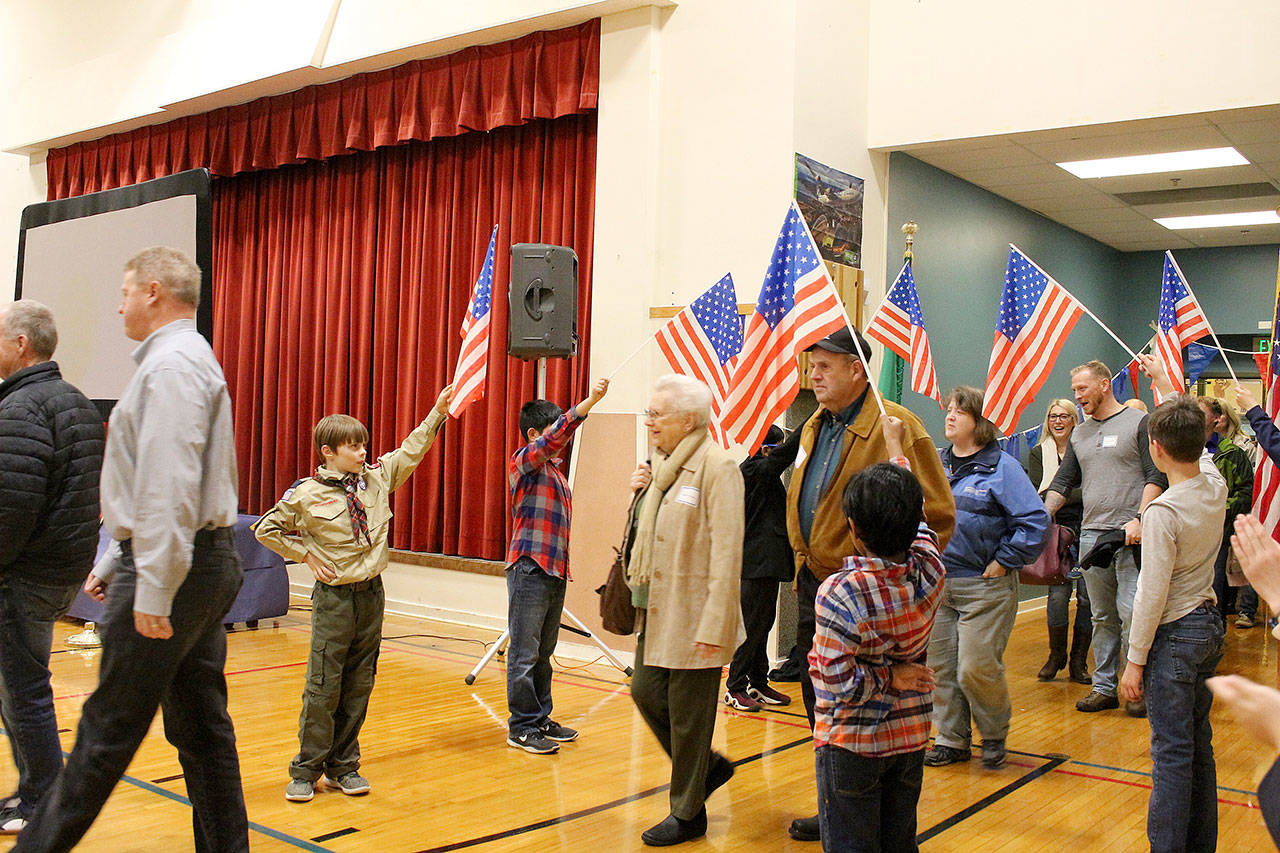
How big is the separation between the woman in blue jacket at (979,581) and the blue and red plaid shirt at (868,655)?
5.75 ft

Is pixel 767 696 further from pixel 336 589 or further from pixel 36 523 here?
pixel 36 523

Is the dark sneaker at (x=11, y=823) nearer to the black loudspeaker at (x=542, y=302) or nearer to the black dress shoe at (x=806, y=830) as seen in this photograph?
the black dress shoe at (x=806, y=830)

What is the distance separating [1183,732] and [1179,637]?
267 millimetres

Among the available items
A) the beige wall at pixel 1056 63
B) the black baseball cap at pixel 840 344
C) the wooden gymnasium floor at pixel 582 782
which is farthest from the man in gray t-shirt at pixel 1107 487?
the black baseball cap at pixel 840 344

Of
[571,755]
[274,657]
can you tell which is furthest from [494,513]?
[571,755]

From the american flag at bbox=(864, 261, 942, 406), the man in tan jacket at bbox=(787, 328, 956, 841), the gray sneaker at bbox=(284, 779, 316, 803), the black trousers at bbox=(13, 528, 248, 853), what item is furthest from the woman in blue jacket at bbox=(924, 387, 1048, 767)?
the black trousers at bbox=(13, 528, 248, 853)

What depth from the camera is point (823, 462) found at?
359 cm

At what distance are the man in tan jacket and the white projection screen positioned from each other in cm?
450

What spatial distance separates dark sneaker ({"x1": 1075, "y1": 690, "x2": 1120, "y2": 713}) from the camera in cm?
565

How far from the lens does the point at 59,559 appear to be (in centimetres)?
332

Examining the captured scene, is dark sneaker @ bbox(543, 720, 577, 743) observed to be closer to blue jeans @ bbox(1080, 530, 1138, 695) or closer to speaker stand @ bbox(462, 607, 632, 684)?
speaker stand @ bbox(462, 607, 632, 684)

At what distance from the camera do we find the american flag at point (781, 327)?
155 inches

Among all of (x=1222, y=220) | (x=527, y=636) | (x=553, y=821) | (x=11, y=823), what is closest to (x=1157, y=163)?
(x=1222, y=220)

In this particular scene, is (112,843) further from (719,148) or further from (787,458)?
(719,148)
